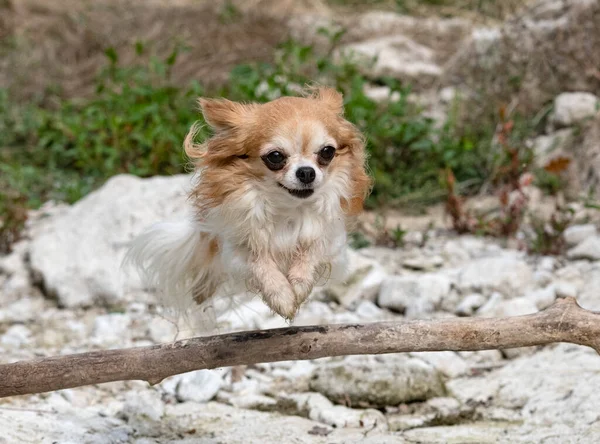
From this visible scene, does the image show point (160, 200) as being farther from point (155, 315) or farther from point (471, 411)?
point (471, 411)

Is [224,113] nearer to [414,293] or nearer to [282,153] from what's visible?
[282,153]

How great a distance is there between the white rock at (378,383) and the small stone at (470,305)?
0.91m

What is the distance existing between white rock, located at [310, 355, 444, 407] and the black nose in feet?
5.11

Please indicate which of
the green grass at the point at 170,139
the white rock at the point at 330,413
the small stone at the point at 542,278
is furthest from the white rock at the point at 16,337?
the small stone at the point at 542,278

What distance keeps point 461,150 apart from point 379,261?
1.59m

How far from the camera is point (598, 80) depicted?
7.57m

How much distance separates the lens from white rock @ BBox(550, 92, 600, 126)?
7.36 metres

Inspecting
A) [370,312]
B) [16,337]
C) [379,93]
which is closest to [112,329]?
[16,337]

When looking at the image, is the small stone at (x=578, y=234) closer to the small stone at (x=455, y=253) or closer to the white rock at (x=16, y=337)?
the small stone at (x=455, y=253)

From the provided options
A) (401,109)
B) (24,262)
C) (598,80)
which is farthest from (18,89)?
(598,80)

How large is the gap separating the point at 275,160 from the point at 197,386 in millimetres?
1755

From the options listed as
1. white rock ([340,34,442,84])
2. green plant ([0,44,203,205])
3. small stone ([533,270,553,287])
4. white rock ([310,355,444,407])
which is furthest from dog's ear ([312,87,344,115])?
white rock ([340,34,442,84])

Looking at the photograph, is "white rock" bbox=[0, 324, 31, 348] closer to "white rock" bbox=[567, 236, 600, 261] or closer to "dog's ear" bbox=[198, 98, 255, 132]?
"dog's ear" bbox=[198, 98, 255, 132]

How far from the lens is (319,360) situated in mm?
5105
